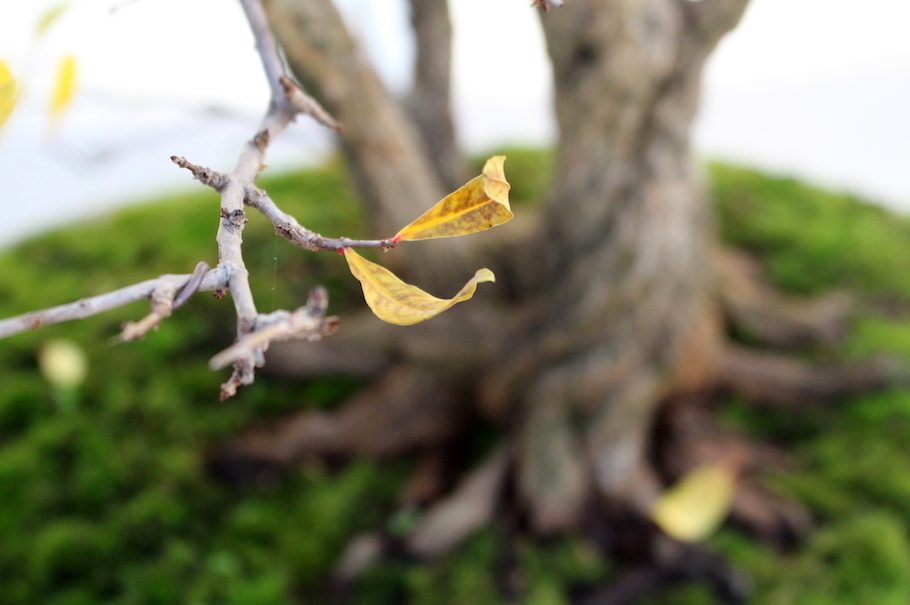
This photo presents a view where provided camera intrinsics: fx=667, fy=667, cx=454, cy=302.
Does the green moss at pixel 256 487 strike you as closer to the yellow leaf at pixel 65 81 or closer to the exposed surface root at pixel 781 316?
the exposed surface root at pixel 781 316

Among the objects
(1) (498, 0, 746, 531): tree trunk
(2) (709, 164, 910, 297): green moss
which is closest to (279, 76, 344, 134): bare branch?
(1) (498, 0, 746, 531): tree trunk

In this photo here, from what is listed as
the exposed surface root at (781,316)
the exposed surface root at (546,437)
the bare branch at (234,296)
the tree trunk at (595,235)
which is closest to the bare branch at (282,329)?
the bare branch at (234,296)

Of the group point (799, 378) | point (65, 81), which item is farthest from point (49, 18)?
point (799, 378)

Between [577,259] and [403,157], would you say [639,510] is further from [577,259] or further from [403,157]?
[403,157]

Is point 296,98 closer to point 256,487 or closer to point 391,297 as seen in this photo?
point 391,297

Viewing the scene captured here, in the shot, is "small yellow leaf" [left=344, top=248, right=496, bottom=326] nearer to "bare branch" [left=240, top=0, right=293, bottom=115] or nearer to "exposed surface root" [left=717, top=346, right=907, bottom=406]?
"bare branch" [left=240, top=0, right=293, bottom=115]

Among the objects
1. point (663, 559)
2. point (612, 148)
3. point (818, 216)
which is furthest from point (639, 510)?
point (818, 216)
